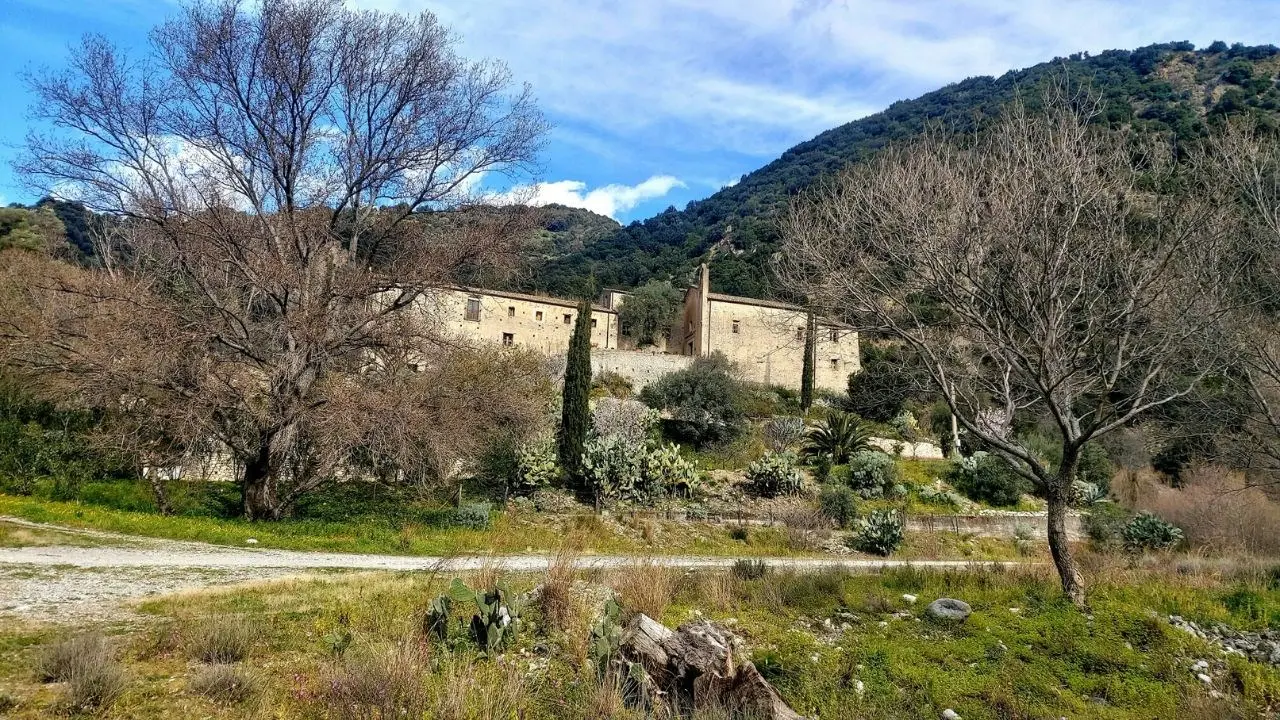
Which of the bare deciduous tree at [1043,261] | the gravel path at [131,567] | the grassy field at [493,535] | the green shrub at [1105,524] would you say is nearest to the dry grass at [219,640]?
the gravel path at [131,567]

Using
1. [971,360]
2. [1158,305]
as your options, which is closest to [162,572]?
[971,360]

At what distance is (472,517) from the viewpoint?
15773 millimetres

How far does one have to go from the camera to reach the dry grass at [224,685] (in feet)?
15.2

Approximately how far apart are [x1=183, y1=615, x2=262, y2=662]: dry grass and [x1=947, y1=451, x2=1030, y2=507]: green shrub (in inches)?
888

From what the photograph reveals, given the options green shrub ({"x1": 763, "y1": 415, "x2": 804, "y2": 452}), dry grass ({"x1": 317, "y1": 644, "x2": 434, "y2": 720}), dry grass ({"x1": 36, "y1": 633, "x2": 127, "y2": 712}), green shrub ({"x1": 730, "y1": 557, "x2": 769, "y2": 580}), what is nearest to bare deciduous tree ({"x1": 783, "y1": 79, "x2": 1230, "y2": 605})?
→ green shrub ({"x1": 730, "y1": 557, "x2": 769, "y2": 580})

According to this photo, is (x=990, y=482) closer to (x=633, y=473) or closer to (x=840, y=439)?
(x=840, y=439)

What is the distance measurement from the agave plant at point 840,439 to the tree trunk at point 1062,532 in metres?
17.0

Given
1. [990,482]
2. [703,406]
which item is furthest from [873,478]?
[703,406]

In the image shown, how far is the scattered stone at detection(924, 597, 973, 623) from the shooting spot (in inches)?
304

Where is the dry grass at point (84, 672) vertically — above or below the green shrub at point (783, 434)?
above

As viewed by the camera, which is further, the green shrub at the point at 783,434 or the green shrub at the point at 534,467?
the green shrub at the point at 783,434

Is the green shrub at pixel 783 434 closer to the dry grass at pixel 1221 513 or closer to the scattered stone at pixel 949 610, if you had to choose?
the dry grass at pixel 1221 513

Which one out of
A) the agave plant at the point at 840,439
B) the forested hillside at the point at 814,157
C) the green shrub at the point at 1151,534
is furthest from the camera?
the forested hillside at the point at 814,157

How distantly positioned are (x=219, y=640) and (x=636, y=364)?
3618cm
